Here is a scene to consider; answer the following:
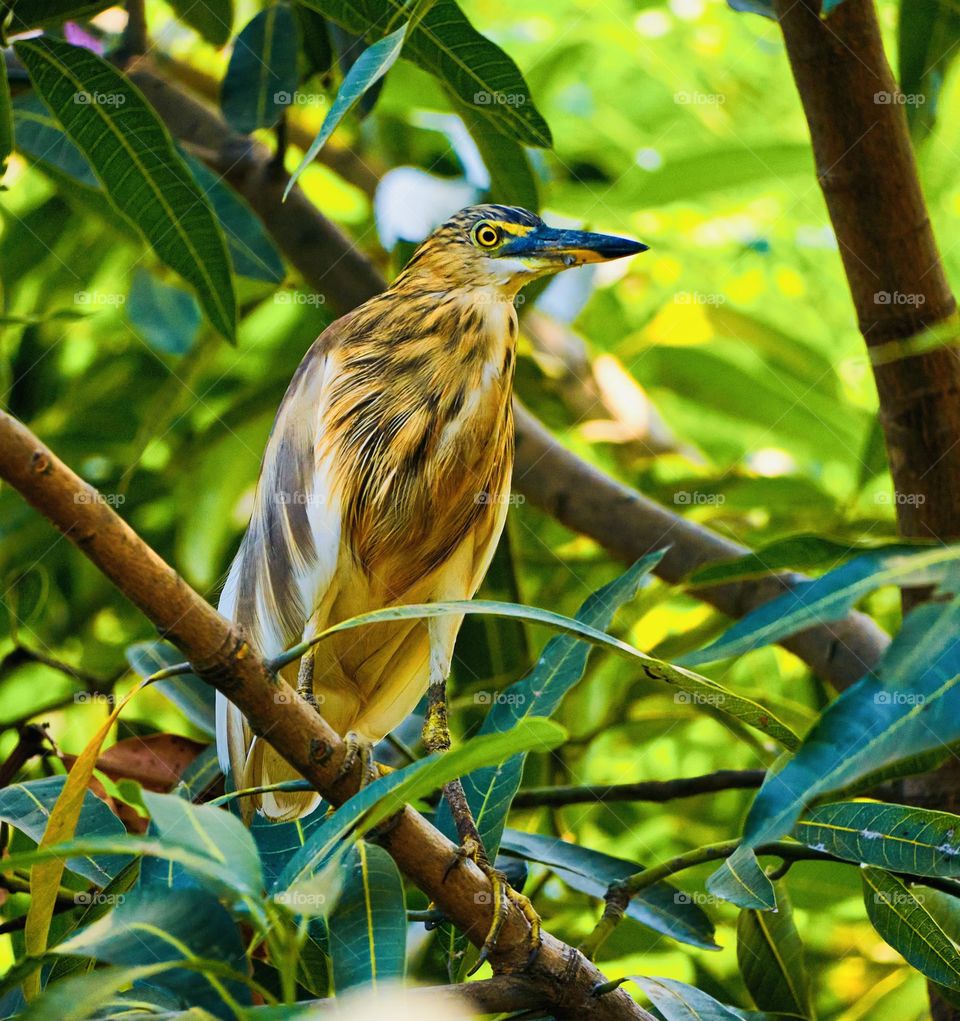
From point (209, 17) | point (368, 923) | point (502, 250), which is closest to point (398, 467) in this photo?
point (502, 250)

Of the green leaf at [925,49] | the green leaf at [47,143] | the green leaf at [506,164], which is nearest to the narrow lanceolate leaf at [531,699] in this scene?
the green leaf at [506,164]

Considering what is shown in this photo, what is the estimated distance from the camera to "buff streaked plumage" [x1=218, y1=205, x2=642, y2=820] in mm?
1598

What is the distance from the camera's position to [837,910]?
213 cm

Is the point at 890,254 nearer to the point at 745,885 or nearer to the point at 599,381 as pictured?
the point at 745,885

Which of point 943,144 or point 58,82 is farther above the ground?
point 58,82

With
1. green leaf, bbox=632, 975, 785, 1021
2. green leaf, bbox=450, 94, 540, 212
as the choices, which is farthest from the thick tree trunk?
green leaf, bbox=632, 975, 785, 1021

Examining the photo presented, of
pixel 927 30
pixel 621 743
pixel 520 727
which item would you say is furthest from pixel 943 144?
pixel 520 727

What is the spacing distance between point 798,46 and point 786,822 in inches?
45.6

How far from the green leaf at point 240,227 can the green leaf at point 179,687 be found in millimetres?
593

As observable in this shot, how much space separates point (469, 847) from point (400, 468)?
50cm

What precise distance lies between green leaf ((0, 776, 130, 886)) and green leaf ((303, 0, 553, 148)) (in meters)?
0.90

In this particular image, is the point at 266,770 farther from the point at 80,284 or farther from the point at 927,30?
the point at 927,30

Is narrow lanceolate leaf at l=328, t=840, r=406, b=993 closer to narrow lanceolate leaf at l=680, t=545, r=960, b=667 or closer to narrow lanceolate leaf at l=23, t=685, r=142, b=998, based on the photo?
narrow lanceolate leaf at l=23, t=685, r=142, b=998

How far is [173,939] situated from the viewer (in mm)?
866
